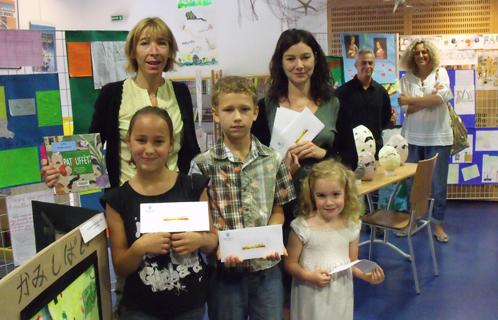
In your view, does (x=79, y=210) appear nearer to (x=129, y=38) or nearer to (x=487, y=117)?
(x=129, y=38)

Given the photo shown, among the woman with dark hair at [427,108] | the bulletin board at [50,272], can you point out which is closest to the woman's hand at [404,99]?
the woman with dark hair at [427,108]

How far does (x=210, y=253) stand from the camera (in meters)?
1.60

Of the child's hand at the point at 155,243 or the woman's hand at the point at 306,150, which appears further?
the woman's hand at the point at 306,150

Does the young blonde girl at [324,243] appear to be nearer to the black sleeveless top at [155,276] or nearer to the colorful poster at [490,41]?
the black sleeveless top at [155,276]

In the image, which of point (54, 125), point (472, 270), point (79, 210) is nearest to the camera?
point (79, 210)

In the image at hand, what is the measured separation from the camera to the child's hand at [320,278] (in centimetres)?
179

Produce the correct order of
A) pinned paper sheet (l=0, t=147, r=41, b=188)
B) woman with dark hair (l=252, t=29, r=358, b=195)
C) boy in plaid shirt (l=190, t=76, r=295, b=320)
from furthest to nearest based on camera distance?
pinned paper sheet (l=0, t=147, r=41, b=188) → woman with dark hair (l=252, t=29, r=358, b=195) → boy in plaid shirt (l=190, t=76, r=295, b=320)

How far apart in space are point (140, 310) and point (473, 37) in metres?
5.12

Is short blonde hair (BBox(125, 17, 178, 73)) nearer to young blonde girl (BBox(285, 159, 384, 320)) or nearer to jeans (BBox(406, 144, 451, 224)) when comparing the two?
young blonde girl (BBox(285, 159, 384, 320))

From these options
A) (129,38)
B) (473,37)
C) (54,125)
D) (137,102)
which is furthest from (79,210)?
(473,37)

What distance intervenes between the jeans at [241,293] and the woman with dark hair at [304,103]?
0.37 meters

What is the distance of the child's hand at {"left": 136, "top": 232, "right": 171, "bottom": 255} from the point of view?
1326 millimetres

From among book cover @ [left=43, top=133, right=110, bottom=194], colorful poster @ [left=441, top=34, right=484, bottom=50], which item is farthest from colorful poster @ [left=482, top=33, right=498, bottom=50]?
book cover @ [left=43, top=133, right=110, bottom=194]

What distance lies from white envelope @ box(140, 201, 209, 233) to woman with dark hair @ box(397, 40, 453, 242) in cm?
318
